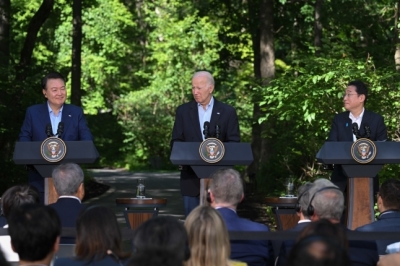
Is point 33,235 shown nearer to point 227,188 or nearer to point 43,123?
point 227,188

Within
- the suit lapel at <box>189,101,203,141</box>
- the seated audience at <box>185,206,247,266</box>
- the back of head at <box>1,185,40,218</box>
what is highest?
the suit lapel at <box>189,101,203,141</box>

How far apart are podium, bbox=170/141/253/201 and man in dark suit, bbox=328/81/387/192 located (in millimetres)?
1267

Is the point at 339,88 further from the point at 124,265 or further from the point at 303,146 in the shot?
the point at 124,265

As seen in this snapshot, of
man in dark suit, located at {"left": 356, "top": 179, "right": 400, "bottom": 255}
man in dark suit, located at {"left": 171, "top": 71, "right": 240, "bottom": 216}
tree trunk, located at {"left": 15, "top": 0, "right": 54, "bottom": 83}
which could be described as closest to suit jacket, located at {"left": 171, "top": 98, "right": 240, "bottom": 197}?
man in dark suit, located at {"left": 171, "top": 71, "right": 240, "bottom": 216}

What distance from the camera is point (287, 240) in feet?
21.3

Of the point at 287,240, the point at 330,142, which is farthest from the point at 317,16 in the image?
the point at 287,240

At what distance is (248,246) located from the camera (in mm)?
6594

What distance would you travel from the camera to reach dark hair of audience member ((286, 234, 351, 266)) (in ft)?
12.6

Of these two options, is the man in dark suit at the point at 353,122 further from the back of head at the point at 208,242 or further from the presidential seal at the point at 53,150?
the back of head at the point at 208,242

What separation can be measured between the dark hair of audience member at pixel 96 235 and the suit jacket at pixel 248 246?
133 cm

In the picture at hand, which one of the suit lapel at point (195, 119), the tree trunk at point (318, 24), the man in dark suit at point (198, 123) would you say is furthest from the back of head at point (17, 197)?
the tree trunk at point (318, 24)

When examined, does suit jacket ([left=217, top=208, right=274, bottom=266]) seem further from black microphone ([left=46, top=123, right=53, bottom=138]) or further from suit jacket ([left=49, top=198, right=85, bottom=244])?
black microphone ([left=46, top=123, right=53, bottom=138])

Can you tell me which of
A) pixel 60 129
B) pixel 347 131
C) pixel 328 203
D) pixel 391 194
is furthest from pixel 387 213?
pixel 60 129

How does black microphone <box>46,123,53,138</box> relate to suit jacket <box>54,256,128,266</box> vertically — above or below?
above
